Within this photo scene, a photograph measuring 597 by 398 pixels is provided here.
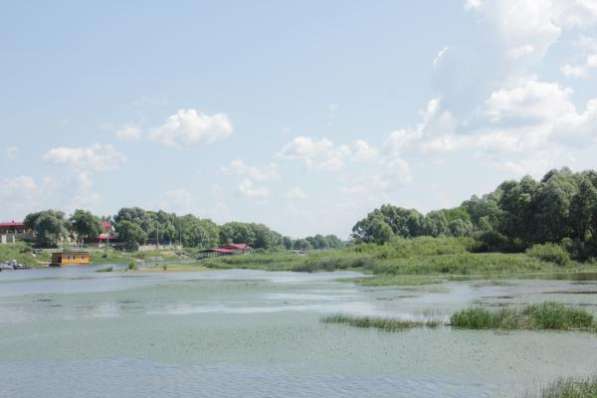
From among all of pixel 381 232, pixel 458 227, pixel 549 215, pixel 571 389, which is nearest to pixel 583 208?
pixel 549 215

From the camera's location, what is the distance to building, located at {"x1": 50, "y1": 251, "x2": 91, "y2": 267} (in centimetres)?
14388

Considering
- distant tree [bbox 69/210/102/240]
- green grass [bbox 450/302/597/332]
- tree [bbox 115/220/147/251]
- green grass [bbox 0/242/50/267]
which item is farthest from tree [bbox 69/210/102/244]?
green grass [bbox 450/302/597/332]

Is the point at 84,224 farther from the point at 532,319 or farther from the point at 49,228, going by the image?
the point at 532,319

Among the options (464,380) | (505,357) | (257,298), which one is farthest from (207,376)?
(257,298)

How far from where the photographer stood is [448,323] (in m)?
33.1

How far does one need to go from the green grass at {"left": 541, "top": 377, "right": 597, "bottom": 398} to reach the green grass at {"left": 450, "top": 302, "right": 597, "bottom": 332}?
35.9 feet

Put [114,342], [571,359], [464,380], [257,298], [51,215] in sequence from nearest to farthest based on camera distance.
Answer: [464,380], [571,359], [114,342], [257,298], [51,215]

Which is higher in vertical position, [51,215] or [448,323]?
[51,215]

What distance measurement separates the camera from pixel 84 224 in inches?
7224

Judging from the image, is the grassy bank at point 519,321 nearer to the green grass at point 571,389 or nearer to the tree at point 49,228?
the green grass at point 571,389

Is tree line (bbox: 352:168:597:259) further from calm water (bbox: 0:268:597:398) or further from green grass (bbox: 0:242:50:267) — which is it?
green grass (bbox: 0:242:50:267)

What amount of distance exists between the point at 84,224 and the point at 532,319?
16691 centimetres

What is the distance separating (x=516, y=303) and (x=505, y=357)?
53.6 ft

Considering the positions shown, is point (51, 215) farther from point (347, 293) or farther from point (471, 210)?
point (347, 293)
